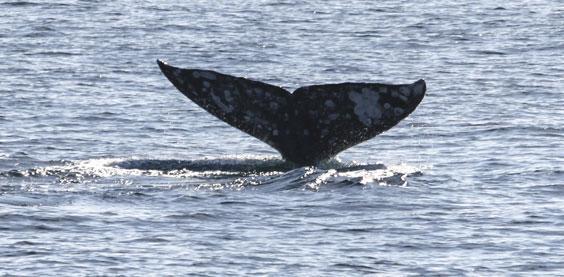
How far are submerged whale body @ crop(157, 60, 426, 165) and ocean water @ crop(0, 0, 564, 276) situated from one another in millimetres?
543

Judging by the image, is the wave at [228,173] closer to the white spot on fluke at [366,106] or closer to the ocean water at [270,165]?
the ocean water at [270,165]

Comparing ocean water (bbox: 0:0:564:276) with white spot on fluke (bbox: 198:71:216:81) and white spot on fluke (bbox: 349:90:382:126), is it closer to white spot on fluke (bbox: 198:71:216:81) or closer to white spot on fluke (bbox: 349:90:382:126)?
white spot on fluke (bbox: 349:90:382:126)

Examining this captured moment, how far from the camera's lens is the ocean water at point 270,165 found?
13.3 meters

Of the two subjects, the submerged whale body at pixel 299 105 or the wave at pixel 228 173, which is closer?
the submerged whale body at pixel 299 105

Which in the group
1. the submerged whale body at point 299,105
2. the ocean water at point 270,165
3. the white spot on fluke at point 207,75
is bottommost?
the ocean water at point 270,165

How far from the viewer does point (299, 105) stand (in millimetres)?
15500

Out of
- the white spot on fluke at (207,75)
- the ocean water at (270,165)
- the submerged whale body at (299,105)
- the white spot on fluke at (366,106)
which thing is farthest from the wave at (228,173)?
the white spot on fluke at (207,75)

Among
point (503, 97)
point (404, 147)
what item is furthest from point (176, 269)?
point (503, 97)

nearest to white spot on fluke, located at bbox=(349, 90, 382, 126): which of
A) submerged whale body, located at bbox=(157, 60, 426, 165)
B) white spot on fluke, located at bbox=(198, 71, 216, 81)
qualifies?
submerged whale body, located at bbox=(157, 60, 426, 165)

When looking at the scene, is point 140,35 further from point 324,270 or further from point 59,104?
point 324,270

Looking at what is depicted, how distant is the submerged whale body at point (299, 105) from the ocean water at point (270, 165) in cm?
54

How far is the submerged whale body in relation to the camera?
50.2 ft

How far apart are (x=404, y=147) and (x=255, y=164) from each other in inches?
140

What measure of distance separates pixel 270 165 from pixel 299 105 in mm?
1365
